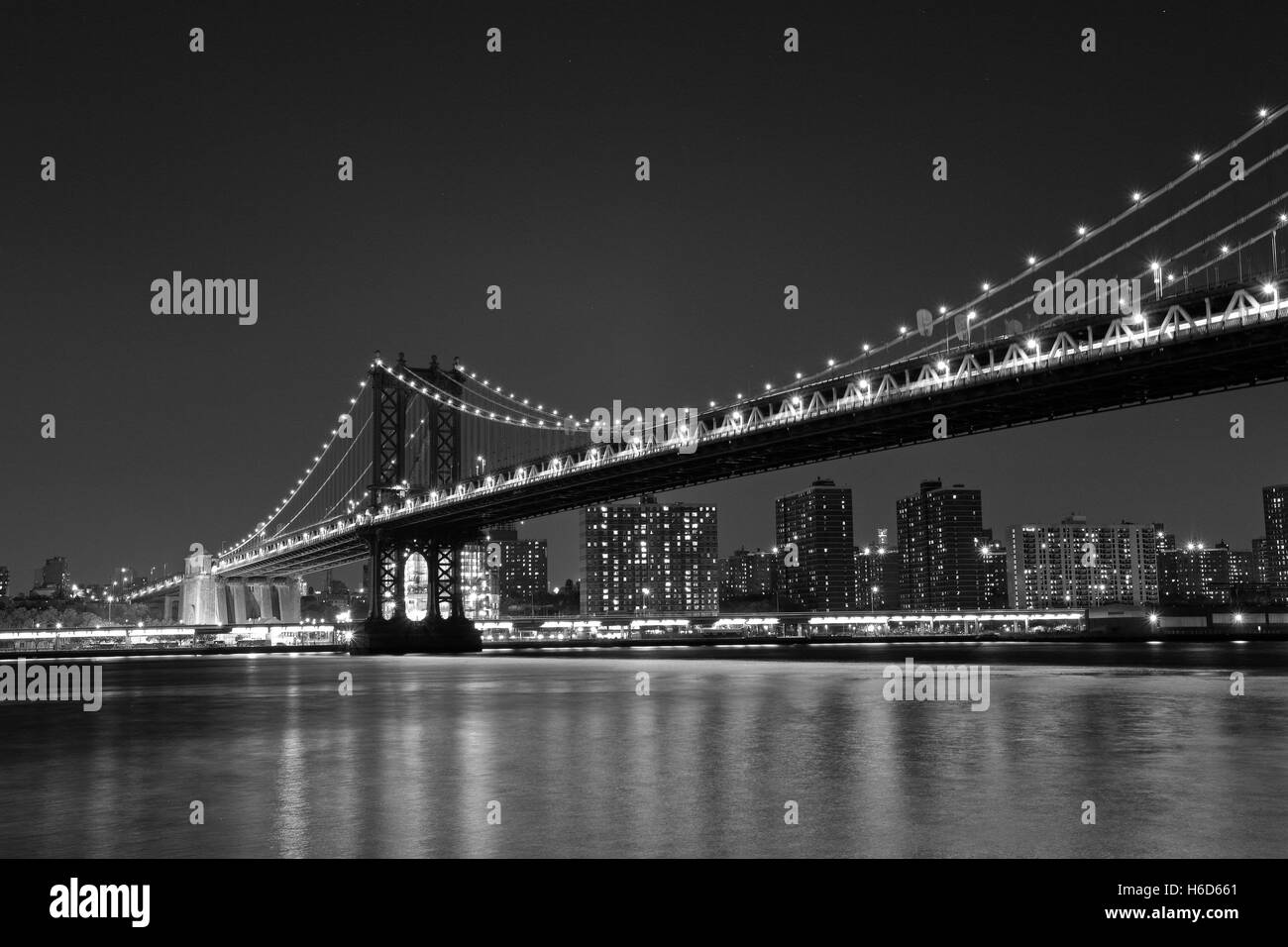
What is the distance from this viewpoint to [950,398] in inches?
2105

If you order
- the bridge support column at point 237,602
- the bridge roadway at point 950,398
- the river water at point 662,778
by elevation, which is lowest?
the bridge support column at point 237,602

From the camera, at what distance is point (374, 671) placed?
50.5 m

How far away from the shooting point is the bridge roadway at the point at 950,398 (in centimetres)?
4420

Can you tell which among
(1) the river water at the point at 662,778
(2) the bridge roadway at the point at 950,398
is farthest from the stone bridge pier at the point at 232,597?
(1) the river water at the point at 662,778

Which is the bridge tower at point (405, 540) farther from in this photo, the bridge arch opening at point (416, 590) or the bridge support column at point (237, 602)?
the bridge support column at point (237, 602)

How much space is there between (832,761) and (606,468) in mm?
57432

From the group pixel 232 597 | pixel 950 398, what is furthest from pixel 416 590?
pixel 232 597

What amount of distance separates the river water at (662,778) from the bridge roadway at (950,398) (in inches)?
798

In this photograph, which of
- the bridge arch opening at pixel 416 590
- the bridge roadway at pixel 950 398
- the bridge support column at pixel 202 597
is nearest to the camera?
the bridge roadway at pixel 950 398

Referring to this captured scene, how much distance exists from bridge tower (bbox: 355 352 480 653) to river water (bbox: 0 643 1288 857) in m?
57.0

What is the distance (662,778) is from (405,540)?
76.9 meters

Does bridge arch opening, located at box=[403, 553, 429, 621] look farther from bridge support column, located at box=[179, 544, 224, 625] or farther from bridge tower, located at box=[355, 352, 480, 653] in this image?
bridge support column, located at box=[179, 544, 224, 625]

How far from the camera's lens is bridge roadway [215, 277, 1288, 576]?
145 feet
